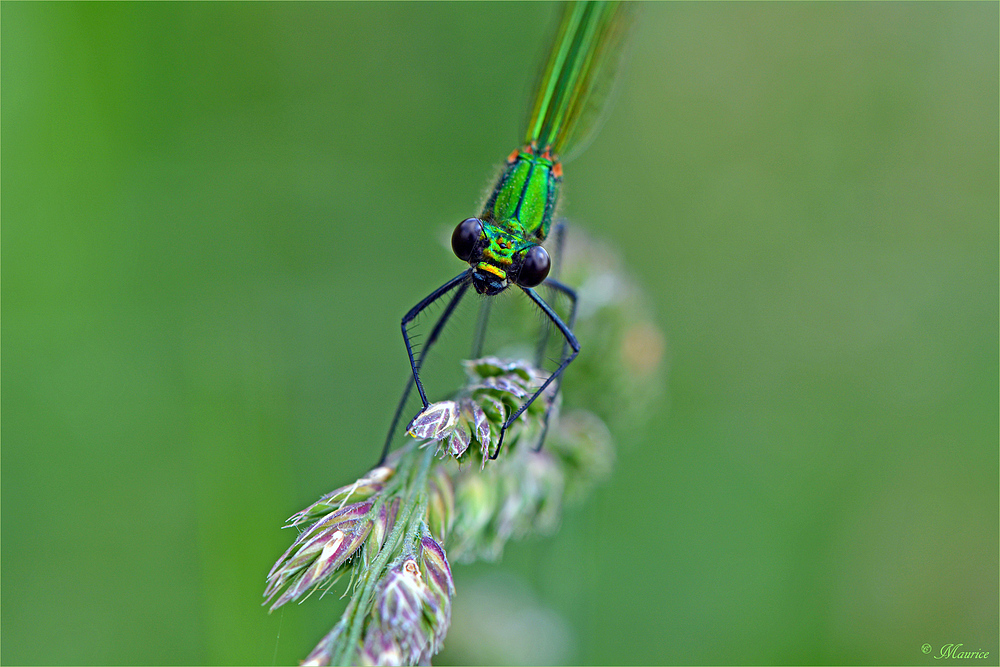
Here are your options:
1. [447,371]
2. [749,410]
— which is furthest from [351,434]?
[749,410]

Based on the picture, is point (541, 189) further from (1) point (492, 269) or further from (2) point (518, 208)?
(1) point (492, 269)

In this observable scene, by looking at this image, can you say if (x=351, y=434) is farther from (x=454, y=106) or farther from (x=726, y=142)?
(x=726, y=142)

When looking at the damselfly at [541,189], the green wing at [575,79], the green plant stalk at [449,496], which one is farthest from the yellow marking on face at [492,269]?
the green wing at [575,79]

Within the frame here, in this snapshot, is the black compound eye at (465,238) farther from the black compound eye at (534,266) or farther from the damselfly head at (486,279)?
the black compound eye at (534,266)

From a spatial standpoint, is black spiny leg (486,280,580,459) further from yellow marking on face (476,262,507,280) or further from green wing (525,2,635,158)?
green wing (525,2,635,158)

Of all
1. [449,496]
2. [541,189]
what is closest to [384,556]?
[449,496]

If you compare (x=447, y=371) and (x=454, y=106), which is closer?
(x=447, y=371)
